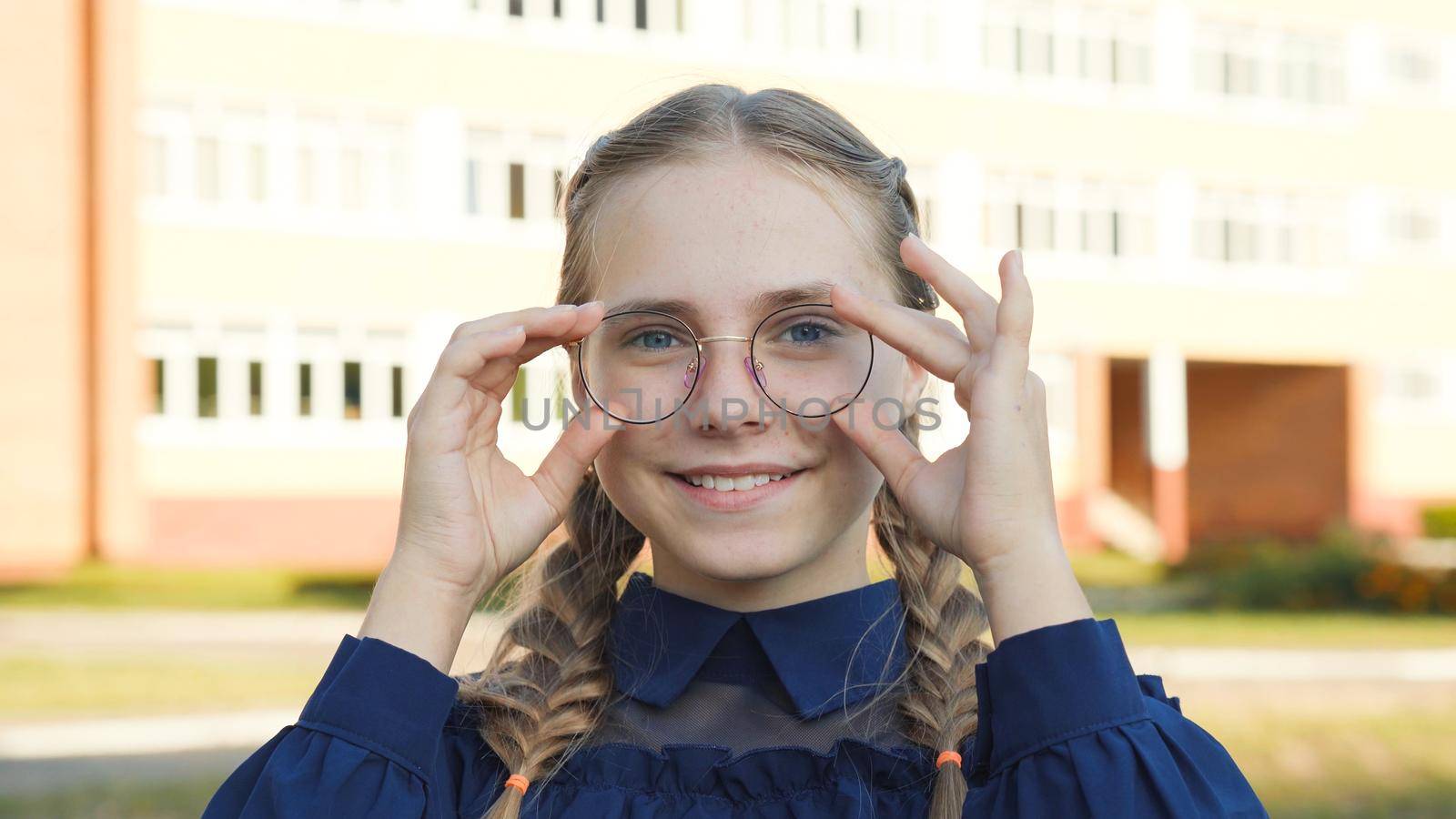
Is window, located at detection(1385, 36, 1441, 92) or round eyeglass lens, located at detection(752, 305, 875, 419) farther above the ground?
window, located at detection(1385, 36, 1441, 92)

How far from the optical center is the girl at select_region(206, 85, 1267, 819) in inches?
75.4

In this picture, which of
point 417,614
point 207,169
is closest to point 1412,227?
point 207,169

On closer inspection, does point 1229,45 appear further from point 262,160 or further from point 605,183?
point 605,183

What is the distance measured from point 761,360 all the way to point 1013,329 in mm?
388

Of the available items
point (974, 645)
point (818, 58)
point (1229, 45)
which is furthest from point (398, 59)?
point (974, 645)

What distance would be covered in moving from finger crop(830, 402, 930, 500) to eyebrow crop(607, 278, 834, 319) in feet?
0.58

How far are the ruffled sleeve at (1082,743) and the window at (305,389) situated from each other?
17.4 m

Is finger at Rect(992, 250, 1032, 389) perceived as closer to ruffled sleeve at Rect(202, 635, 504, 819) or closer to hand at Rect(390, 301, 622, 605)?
hand at Rect(390, 301, 622, 605)

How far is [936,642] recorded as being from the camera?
2.32 meters

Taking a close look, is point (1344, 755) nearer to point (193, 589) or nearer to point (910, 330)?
point (910, 330)

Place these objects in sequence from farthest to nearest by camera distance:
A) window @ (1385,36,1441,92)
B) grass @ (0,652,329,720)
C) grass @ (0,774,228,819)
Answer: window @ (1385,36,1441,92) < grass @ (0,652,329,720) < grass @ (0,774,228,819)

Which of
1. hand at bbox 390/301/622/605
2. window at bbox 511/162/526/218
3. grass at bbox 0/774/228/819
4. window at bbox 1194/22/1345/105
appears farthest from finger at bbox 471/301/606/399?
window at bbox 1194/22/1345/105

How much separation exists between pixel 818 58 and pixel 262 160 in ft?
25.2

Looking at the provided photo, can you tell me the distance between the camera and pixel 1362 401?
23.5m
